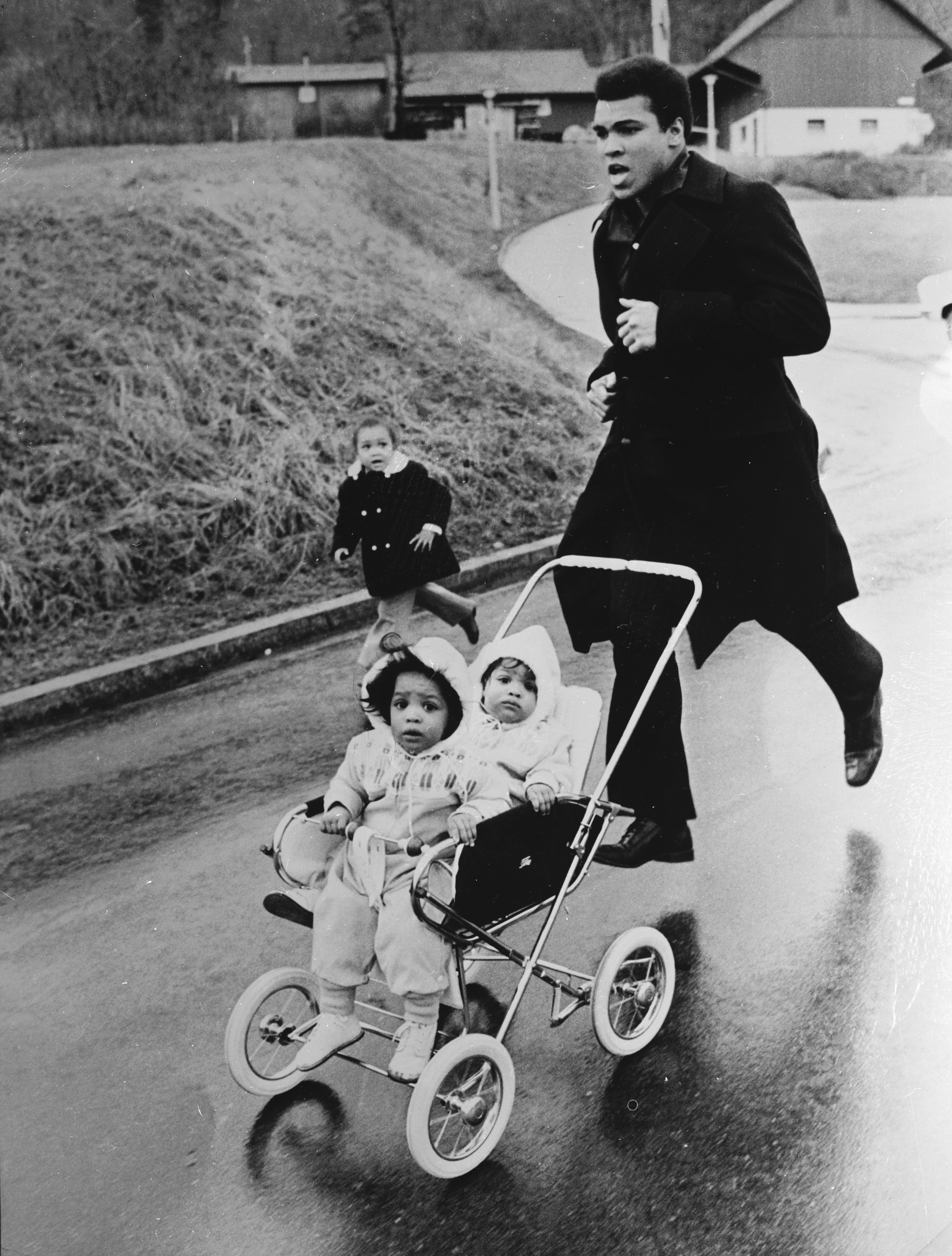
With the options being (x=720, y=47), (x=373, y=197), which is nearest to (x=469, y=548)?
(x=373, y=197)

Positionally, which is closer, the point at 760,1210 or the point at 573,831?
the point at 760,1210

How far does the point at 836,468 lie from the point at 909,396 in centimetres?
40

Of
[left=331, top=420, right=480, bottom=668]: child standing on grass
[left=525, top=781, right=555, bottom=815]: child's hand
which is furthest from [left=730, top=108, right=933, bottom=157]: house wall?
[left=525, top=781, right=555, bottom=815]: child's hand

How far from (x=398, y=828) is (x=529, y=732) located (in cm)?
37

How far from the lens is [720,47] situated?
135 inches

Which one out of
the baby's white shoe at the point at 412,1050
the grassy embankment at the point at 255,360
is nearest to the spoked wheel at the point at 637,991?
the baby's white shoe at the point at 412,1050

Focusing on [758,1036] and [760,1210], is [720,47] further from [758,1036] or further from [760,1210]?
[760,1210]

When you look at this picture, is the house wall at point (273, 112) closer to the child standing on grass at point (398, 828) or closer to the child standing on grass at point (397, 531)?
the child standing on grass at point (397, 531)

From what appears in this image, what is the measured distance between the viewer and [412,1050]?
2.92m

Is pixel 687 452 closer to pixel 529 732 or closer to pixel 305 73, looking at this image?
pixel 529 732

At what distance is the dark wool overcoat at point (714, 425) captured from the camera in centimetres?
314

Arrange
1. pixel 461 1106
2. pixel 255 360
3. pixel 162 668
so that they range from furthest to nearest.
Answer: pixel 162 668
pixel 255 360
pixel 461 1106

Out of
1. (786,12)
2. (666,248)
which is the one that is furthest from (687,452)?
(786,12)

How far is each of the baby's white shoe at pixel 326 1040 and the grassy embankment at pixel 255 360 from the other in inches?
53.0
